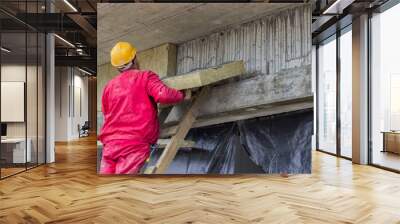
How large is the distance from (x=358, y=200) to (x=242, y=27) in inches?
115

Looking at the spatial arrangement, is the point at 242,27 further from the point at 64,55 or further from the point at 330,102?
the point at 64,55

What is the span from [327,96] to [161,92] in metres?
5.63

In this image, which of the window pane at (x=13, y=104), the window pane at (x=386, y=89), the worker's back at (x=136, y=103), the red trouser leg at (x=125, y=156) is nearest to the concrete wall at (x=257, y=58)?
the worker's back at (x=136, y=103)

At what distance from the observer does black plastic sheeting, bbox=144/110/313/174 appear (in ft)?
18.8

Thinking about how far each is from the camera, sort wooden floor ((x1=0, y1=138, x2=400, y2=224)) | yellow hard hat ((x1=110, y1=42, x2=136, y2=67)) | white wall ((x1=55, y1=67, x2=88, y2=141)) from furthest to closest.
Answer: white wall ((x1=55, y1=67, x2=88, y2=141)), yellow hard hat ((x1=110, y1=42, x2=136, y2=67)), wooden floor ((x1=0, y1=138, x2=400, y2=224))

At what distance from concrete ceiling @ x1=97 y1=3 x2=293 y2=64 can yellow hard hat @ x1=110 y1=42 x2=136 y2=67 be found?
0.24 feet

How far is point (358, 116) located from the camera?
755 centimetres

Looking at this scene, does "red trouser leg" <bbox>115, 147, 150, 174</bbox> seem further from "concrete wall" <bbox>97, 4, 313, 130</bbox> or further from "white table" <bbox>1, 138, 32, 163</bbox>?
"white table" <bbox>1, 138, 32, 163</bbox>

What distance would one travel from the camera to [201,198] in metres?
4.44

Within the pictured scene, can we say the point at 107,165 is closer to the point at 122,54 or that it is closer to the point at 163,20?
the point at 122,54

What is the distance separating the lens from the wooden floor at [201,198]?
3.62 metres

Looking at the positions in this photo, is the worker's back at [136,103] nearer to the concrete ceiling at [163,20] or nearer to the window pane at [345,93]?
the concrete ceiling at [163,20]

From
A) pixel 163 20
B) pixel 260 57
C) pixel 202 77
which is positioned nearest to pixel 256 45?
pixel 260 57

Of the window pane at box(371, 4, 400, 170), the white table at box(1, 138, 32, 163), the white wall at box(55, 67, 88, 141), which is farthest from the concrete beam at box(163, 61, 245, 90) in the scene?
the white wall at box(55, 67, 88, 141)
